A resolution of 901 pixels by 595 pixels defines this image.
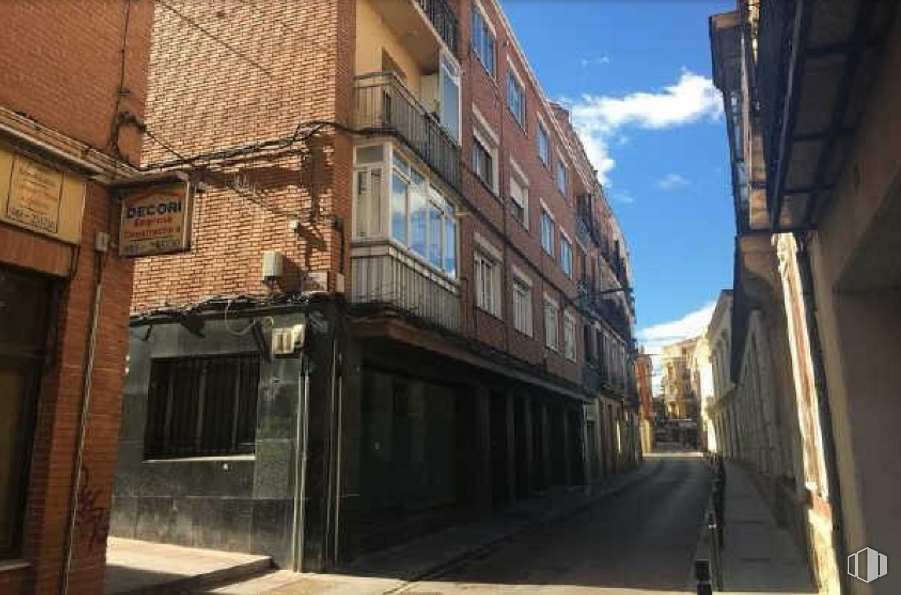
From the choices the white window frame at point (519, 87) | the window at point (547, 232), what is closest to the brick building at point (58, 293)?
the white window frame at point (519, 87)

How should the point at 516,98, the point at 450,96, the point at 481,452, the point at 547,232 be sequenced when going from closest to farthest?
the point at 450,96 → the point at 481,452 → the point at 516,98 → the point at 547,232

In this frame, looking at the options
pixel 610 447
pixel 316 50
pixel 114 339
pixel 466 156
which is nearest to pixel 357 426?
pixel 114 339

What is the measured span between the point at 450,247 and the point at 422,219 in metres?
1.74

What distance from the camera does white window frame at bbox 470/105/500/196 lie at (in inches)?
699

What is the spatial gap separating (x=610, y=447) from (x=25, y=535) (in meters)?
29.5

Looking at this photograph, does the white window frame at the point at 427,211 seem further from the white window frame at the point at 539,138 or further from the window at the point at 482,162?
the white window frame at the point at 539,138

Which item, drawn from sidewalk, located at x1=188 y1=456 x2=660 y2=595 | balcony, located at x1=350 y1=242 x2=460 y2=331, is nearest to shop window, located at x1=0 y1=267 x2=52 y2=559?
sidewalk, located at x1=188 y1=456 x2=660 y2=595

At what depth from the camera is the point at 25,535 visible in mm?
6574

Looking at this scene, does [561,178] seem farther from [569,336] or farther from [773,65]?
[773,65]

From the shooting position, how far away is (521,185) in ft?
71.1

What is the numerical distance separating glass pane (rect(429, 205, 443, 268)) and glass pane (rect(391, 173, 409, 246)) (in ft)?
3.97

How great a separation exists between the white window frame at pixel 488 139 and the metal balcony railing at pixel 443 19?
5.67 feet

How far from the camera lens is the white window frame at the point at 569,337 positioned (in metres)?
25.8

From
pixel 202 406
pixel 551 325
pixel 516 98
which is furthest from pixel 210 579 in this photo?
pixel 516 98
